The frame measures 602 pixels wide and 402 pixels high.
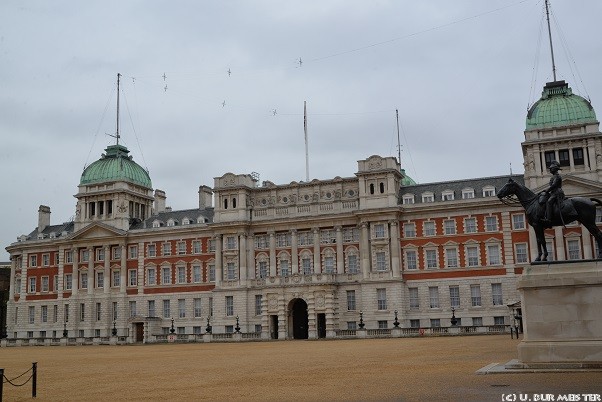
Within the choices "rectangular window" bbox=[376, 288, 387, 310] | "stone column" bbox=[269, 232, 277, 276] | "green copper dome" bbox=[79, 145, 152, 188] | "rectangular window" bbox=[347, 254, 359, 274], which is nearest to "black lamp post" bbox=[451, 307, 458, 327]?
"rectangular window" bbox=[376, 288, 387, 310]

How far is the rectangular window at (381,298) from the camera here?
7600cm

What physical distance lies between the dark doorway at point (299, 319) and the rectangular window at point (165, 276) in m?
17.5

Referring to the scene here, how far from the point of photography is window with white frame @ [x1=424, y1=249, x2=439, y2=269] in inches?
3004

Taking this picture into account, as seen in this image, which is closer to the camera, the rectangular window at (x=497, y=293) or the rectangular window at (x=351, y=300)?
the rectangular window at (x=497, y=293)

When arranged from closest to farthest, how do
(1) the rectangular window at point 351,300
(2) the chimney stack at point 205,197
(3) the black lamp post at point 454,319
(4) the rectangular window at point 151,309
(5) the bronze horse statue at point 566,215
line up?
(5) the bronze horse statue at point 566,215 < (3) the black lamp post at point 454,319 < (1) the rectangular window at point 351,300 < (4) the rectangular window at point 151,309 < (2) the chimney stack at point 205,197

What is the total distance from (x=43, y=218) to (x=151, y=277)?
2380 cm

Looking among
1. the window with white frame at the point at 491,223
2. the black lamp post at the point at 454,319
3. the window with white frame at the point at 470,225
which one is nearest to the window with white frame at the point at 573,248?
the window with white frame at the point at 491,223

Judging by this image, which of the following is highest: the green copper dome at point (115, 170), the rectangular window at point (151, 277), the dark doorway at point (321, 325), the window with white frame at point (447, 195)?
the green copper dome at point (115, 170)

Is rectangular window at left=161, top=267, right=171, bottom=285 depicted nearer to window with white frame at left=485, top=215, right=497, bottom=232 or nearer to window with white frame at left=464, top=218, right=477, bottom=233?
window with white frame at left=464, top=218, right=477, bottom=233

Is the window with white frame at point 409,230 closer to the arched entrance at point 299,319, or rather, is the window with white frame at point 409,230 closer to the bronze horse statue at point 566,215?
the arched entrance at point 299,319

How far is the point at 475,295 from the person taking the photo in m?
74.4

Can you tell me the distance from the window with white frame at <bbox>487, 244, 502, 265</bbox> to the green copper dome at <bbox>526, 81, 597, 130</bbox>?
516 inches

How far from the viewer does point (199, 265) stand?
8594 centimetres

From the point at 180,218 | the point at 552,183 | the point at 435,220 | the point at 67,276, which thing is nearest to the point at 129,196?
the point at 180,218
